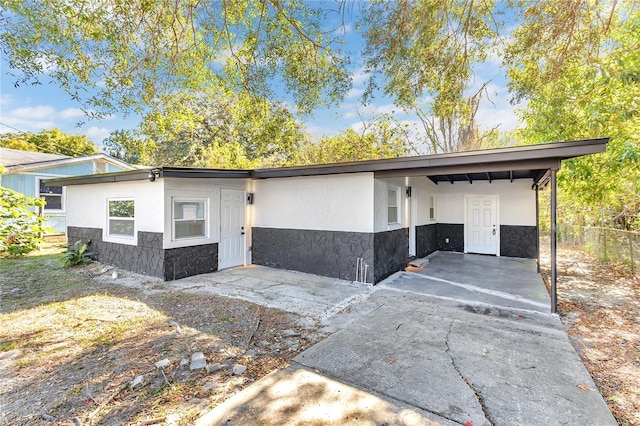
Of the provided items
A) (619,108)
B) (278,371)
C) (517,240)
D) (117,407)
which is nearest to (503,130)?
(517,240)

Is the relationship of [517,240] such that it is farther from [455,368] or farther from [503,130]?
[455,368]

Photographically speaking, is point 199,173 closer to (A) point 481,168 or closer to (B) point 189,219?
(B) point 189,219

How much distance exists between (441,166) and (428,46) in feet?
6.91

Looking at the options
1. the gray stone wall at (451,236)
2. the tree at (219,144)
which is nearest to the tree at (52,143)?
the tree at (219,144)

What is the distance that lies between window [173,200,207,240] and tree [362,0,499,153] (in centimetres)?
453

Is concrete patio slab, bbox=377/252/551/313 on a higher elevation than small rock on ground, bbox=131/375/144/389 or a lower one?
higher

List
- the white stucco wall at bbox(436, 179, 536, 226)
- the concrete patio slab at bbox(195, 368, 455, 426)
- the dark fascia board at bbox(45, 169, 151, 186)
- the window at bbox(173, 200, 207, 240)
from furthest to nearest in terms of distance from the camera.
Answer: the white stucco wall at bbox(436, 179, 536, 226) → the window at bbox(173, 200, 207, 240) → the dark fascia board at bbox(45, 169, 151, 186) → the concrete patio slab at bbox(195, 368, 455, 426)

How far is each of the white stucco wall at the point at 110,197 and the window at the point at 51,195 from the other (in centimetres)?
507

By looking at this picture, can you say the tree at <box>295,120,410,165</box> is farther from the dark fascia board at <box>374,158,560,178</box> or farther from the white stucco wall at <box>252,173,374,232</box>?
the dark fascia board at <box>374,158,560,178</box>

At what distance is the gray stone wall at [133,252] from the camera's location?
257 inches

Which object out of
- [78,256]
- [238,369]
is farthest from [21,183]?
[238,369]

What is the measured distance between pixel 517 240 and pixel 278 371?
9474 mm

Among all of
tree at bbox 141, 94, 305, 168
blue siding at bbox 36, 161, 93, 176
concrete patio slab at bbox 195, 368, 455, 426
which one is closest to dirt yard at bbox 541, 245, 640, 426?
concrete patio slab at bbox 195, 368, 455, 426

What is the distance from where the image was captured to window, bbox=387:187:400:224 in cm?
707
